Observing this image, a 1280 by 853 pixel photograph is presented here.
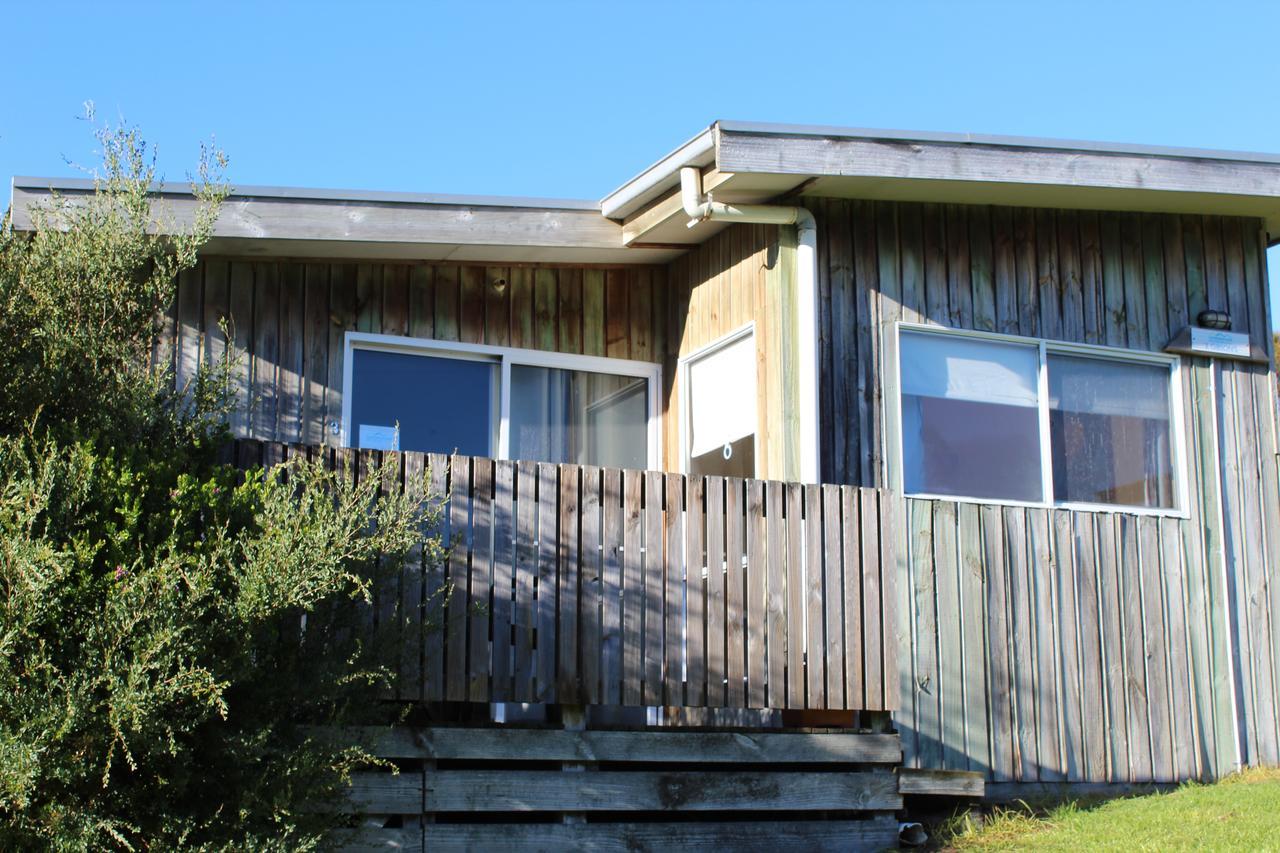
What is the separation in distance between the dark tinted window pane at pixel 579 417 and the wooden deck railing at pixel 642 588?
100 inches

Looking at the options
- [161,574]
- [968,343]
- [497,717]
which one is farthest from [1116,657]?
[161,574]

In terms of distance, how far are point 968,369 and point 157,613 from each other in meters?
5.43

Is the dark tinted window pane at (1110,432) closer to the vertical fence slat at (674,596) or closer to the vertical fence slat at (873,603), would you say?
the vertical fence slat at (873,603)

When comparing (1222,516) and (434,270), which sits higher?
(434,270)

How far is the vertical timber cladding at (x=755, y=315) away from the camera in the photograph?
8453 millimetres

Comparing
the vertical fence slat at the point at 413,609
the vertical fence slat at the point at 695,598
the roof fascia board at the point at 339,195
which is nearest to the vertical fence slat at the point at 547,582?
the vertical fence slat at the point at 413,609

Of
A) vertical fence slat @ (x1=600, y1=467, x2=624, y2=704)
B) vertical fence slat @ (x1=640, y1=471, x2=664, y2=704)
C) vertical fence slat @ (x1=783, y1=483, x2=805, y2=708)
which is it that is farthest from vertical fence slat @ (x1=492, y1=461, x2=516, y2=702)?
vertical fence slat @ (x1=783, y1=483, x2=805, y2=708)

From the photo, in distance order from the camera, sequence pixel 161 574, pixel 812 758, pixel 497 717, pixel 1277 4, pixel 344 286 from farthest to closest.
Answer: pixel 1277 4 < pixel 344 286 < pixel 497 717 < pixel 812 758 < pixel 161 574

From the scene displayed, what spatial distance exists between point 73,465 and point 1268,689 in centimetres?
729

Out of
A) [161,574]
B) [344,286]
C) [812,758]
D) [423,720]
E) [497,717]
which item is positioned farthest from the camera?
[344,286]

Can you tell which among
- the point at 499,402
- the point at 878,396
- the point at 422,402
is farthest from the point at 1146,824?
the point at 422,402

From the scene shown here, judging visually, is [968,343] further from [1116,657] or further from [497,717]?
[497,717]

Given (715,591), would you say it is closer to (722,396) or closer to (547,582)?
(547,582)

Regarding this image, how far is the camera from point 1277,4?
16.4m
